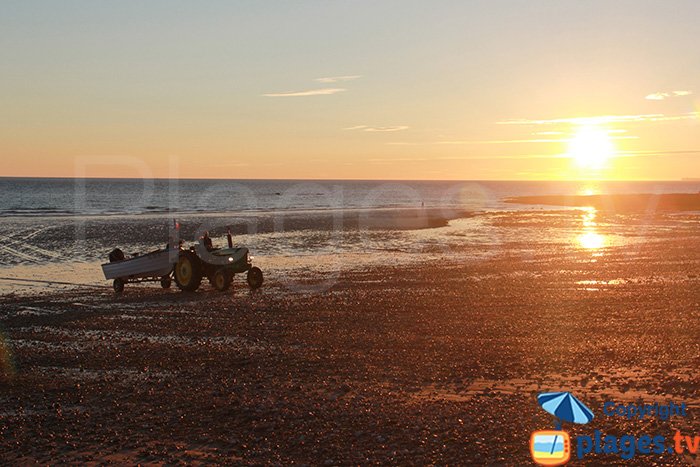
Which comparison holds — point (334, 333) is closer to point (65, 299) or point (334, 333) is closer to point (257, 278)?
point (257, 278)

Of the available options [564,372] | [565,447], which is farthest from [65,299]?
[565,447]

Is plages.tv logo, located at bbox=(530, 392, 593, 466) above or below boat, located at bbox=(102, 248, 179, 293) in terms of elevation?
below

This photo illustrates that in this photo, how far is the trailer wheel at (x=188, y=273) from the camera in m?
22.5

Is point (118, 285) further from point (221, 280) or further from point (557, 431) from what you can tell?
point (557, 431)

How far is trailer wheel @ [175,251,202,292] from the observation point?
73.8 ft

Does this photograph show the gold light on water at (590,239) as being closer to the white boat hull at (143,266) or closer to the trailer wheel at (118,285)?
the white boat hull at (143,266)

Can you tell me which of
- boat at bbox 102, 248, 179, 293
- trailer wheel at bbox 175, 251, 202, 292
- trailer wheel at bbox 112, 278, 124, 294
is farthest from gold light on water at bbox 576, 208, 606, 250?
trailer wheel at bbox 112, 278, 124, 294

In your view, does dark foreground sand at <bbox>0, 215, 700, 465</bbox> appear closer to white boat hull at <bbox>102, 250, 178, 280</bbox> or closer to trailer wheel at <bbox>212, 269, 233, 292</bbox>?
trailer wheel at <bbox>212, 269, 233, 292</bbox>

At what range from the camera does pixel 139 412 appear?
10.2m

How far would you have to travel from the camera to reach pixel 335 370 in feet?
40.5

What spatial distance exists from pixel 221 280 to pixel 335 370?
1088cm

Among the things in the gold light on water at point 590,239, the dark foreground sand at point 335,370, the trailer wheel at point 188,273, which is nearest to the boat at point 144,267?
the trailer wheel at point 188,273

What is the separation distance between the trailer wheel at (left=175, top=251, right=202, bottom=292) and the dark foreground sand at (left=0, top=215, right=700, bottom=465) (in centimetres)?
89

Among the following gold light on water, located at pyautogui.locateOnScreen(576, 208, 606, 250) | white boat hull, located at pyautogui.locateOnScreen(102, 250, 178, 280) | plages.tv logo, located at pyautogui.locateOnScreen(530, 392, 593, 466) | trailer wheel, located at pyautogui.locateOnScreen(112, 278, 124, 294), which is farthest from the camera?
gold light on water, located at pyautogui.locateOnScreen(576, 208, 606, 250)
